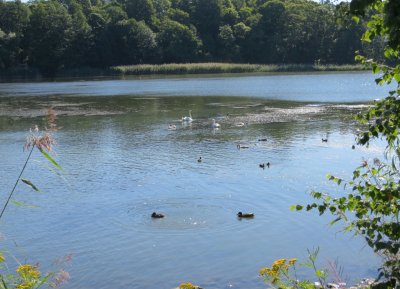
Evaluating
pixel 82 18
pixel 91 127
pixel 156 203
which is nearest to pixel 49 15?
pixel 82 18

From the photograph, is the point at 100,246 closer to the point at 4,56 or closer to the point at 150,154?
the point at 150,154

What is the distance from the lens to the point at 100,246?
9.88 m

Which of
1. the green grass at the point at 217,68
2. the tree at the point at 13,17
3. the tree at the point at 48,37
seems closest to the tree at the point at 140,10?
the tree at the point at 48,37

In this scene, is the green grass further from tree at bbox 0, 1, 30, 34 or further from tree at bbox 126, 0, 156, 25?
tree at bbox 126, 0, 156, 25

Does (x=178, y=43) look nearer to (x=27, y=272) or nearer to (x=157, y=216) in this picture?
(x=157, y=216)

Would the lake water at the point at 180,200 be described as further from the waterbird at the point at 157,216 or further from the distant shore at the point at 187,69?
the distant shore at the point at 187,69

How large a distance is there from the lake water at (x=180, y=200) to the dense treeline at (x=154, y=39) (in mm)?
59752

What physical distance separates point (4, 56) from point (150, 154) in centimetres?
6808

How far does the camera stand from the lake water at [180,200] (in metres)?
8.95

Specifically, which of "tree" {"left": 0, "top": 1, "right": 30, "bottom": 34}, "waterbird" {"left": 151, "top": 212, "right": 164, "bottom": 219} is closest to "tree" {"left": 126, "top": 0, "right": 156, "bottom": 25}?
"tree" {"left": 0, "top": 1, "right": 30, "bottom": 34}

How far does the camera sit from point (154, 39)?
87.3 metres

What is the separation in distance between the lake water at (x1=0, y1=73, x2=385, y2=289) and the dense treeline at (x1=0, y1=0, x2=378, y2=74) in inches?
2352

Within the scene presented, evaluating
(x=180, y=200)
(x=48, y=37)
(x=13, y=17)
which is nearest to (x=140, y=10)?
(x=48, y=37)

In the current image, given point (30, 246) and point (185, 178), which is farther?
point (185, 178)
